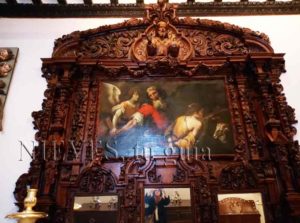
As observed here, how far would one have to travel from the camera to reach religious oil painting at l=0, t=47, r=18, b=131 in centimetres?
418

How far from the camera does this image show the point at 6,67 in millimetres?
4363

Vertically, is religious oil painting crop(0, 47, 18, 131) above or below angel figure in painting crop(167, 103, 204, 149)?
above

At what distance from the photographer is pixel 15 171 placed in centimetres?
372

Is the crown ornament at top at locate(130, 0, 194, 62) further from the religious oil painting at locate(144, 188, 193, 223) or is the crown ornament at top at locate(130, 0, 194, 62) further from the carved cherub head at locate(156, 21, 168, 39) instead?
the religious oil painting at locate(144, 188, 193, 223)

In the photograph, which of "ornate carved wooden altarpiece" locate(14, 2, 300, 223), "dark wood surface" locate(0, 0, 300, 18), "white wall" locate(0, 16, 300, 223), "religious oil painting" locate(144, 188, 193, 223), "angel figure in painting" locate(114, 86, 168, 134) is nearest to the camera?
"religious oil painting" locate(144, 188, 193, 223)

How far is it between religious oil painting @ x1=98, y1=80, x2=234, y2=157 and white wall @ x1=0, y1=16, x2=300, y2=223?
0.91 m

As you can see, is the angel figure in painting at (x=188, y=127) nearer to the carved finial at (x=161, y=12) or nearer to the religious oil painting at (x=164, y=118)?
the religious oil painting at (x=164, y=118)

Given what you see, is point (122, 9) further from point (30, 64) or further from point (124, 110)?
point (124, 110)

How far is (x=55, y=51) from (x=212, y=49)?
7.13 ft

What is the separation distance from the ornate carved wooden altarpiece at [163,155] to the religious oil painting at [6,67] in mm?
511

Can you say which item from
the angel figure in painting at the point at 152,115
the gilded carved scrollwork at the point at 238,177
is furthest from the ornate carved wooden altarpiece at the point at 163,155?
the angel figure in painting at the point at 152,115

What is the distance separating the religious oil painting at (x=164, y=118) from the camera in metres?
3.81

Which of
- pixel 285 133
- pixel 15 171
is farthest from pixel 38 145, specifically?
pixel 285 133

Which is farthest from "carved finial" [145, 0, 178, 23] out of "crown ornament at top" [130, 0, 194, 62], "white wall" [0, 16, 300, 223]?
"white wall" [0, 16, 300, 223]
